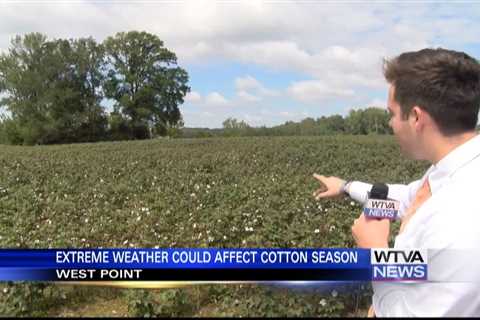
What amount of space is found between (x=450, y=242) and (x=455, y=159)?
380 millimetres

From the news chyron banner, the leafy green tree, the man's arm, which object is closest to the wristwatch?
the man's arm

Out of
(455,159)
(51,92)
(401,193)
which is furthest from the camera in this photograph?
(51,92)

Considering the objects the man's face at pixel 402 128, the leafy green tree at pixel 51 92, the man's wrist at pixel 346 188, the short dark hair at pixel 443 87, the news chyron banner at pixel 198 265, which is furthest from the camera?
the leafy green tree at pixel 51 92

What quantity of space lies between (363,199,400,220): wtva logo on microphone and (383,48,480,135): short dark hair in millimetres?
452

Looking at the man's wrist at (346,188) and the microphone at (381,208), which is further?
the man's wrist at (346,188)

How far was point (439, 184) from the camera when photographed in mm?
1826

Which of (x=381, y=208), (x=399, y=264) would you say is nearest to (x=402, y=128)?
(x=381, y=208)

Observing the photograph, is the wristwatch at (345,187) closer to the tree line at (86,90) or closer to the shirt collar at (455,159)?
the shirt collar at (455,159)

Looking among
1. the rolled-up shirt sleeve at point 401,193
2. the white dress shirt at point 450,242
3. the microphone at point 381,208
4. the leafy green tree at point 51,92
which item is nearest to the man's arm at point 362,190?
the rolled-up shirt sleeve at point 401,193

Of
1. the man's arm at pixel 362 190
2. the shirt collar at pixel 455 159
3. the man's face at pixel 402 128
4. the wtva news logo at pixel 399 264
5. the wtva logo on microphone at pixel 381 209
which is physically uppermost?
the man's face at pixel 402 128

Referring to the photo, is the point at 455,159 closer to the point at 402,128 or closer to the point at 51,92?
the point at 402,128

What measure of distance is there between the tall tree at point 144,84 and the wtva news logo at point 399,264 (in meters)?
64.1

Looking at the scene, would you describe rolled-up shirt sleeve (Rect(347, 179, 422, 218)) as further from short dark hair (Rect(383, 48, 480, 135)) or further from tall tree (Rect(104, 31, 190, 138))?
tall tree (Rect(104, 31, 190, 138))

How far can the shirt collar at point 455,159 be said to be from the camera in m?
1.77
